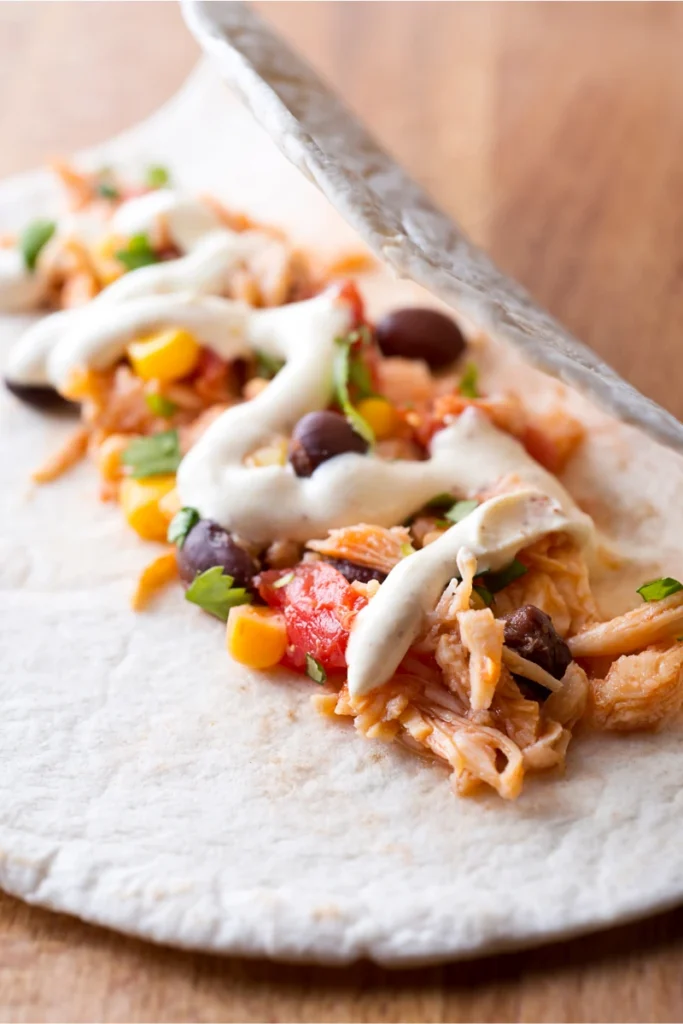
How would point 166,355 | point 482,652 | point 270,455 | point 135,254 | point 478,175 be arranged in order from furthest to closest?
point 478,175 < point 135,254 < point 166,355 < point 270,455 < point 482,652

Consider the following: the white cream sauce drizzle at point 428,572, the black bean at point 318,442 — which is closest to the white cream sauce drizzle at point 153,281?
the black bean at point 318,442

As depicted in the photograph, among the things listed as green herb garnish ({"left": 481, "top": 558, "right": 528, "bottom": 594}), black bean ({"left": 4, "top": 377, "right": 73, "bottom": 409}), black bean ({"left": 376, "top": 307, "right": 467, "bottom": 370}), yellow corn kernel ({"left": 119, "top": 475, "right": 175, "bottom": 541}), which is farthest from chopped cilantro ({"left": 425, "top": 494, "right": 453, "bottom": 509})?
black bean ({"left": 4, "top": 377, "right": 73, "bottom": 409})

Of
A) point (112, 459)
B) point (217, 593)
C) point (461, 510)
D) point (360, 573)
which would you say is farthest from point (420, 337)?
point (217, 593)

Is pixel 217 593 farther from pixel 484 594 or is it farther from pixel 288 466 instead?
pixel 484 594

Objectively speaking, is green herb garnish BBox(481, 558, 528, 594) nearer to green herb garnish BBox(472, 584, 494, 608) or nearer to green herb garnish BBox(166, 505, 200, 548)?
green herb garnish BBox(472, 584, 494, 608)

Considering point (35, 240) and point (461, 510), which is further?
point (35, 240)
